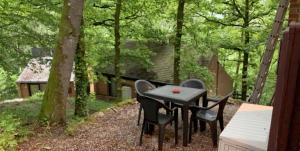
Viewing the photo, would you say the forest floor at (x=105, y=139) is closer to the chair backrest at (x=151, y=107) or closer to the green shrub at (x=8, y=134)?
the green shrub at (x=8, y=134)

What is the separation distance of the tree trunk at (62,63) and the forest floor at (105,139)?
0.36m

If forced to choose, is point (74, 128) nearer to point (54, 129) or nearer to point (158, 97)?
point (54, 129)

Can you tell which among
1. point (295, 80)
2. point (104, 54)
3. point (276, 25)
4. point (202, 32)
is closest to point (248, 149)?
point (295, 80)

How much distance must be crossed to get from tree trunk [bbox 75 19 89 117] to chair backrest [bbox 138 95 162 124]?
370cm

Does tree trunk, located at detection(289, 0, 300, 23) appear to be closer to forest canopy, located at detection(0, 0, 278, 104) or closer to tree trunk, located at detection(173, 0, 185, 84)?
forest canopy, located at detection(0, 0, 278, 104)

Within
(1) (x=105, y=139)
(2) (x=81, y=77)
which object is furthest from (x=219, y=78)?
(1) (x=105, y=139)

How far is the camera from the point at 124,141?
472 centimetres

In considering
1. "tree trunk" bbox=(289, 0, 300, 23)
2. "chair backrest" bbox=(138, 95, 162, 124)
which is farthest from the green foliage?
"tree trunk" bbox=(289, 0, 300, 23)

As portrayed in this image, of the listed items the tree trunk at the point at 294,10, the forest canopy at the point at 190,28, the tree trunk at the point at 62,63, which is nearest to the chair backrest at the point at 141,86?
the tree trunk at the point at 62,63

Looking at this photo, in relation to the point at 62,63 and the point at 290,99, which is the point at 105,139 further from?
the point at 290,99

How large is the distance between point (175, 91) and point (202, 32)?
714 centimetres

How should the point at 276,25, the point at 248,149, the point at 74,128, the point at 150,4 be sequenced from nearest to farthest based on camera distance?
the point at 248,149, the point at 276,25, the point at 74,128, the point at 150,4

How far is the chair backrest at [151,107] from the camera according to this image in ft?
13.8

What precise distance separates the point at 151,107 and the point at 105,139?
119 centimetres
